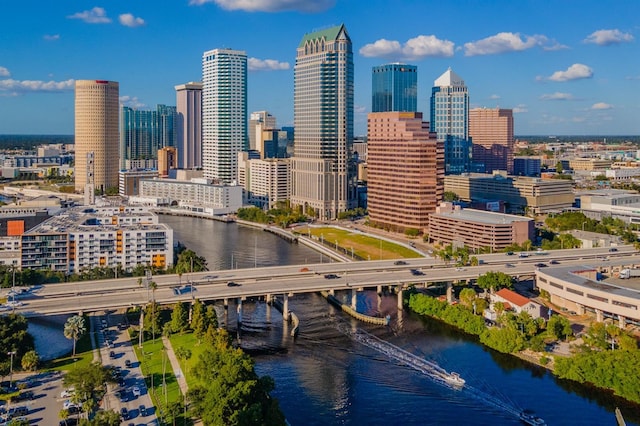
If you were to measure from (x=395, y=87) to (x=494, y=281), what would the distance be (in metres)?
87.2

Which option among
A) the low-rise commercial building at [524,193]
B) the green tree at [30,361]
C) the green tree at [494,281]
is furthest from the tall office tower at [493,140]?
the green tree at [30,361]

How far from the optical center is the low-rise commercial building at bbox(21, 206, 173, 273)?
49875mm

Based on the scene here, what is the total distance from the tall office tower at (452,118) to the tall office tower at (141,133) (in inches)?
2960

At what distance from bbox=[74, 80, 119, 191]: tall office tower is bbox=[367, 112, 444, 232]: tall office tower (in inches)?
2238

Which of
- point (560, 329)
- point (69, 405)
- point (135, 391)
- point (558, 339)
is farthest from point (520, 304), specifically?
point (69, 405)

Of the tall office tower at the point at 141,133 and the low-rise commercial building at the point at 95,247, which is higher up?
the tall office tower at the point at 141,133

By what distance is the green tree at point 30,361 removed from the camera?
30422 millimetres

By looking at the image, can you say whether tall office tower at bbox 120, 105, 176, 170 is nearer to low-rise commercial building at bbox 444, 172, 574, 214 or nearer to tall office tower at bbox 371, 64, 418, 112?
tall office tower at bbox 371, 64, 418, 112

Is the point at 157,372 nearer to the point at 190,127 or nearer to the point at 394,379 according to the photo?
the point at 394,379

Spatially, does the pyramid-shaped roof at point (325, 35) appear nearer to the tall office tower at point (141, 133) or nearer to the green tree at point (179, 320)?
the green tree at point (179, 320)

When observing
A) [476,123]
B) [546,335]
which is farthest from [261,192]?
[546,335]

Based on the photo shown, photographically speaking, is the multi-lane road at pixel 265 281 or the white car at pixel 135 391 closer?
the white car at pixel 135 391

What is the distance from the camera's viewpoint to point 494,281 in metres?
44.5

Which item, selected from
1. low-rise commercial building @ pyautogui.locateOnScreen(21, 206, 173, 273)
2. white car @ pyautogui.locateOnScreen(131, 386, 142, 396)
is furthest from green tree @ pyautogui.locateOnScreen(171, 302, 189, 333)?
low-rise commercial building @ pyautogui.locateOnScreen(21, 206, 173, 273)
